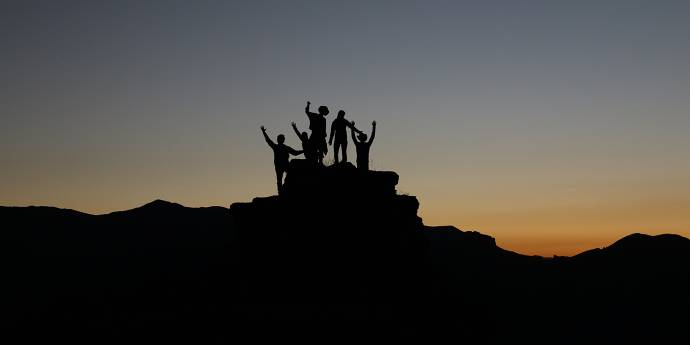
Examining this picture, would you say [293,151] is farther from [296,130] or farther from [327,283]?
[327,283]

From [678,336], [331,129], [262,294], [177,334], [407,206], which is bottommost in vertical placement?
[678,336]

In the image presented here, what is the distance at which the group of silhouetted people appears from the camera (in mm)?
28094

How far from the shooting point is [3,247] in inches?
4619

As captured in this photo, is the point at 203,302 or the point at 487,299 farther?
the point at 487,299

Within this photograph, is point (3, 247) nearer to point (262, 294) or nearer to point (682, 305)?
point (262, 294)

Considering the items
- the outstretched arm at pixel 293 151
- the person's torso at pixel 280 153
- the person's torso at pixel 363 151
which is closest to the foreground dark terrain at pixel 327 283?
the person's torso at pixel 363 151

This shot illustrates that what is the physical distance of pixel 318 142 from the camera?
1136 inches

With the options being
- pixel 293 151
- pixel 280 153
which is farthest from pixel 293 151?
pixel 280 153

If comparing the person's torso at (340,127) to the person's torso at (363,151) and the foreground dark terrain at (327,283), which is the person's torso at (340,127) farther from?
the foreground dark terrain at (327,283)

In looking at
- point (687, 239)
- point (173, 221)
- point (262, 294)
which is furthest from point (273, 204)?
point (687, 239)

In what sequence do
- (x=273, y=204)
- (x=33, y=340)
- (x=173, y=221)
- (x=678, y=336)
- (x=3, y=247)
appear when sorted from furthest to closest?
1. (x=173, y=221)
2. (x=3, y=247)
3. (x=678, y=336)
4. (x=33, y=340)
5. (x=273, y=204)


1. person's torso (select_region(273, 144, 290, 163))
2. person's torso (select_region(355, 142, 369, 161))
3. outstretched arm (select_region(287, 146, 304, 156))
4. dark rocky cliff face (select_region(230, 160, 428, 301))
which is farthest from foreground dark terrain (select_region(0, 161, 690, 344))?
person's torso (select_region(273, 144, 290, 163))

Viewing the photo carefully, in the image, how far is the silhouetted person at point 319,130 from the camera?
91.8ft

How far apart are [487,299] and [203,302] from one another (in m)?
75.3
